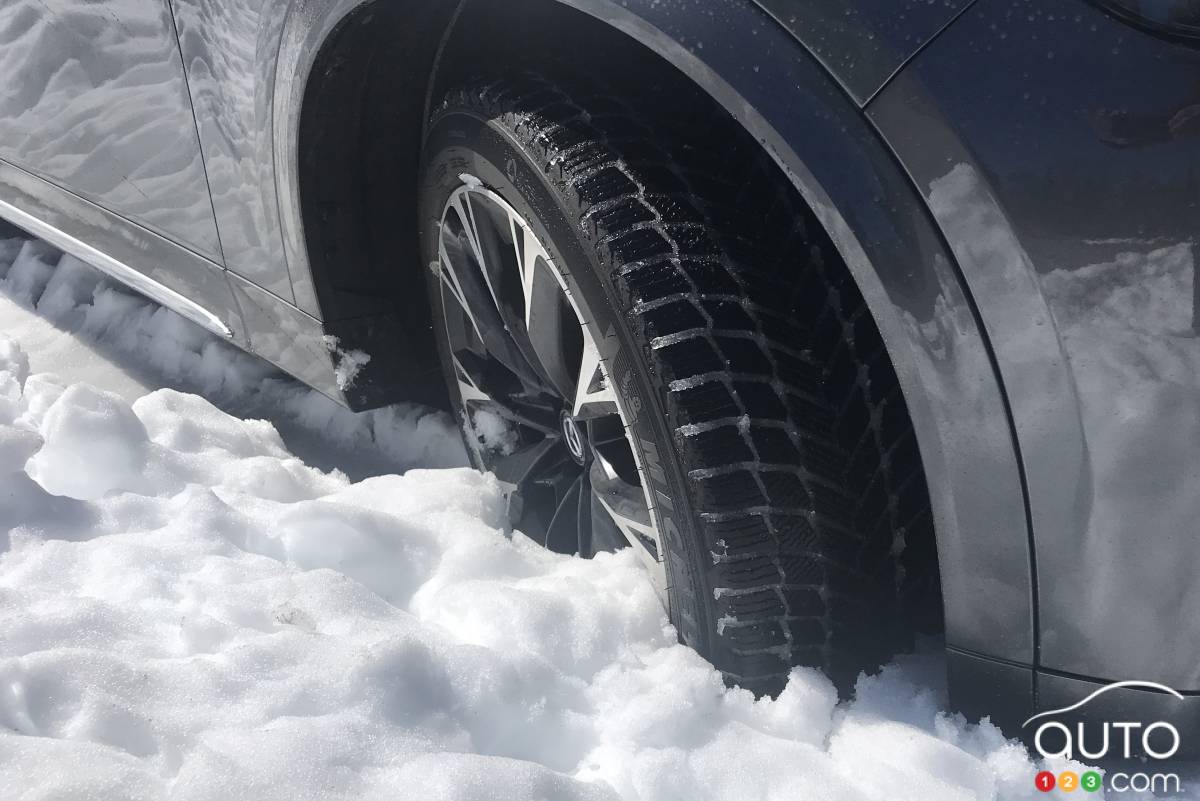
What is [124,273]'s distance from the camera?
250 centimetres

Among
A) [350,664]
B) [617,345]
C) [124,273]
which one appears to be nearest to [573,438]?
[617,345]

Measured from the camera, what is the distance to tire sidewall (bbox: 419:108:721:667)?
4.58 ft

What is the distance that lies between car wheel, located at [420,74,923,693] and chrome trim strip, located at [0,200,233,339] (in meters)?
0.96

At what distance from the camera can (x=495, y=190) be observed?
65.0 inches

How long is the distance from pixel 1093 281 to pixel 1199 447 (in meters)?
0.20

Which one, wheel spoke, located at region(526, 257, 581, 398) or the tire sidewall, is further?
wheel spoke, located at region(526, 257, 581, 398)

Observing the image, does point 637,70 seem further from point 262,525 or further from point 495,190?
point 262,525

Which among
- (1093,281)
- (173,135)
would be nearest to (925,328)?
(1093,281)

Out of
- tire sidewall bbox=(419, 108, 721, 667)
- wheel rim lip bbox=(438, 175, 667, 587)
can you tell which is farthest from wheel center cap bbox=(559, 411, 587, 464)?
tire sidewall bbox=(419, 108, 721, 667)

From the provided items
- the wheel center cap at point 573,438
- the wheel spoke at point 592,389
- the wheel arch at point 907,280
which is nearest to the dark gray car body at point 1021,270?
the wheel arch at point 907,280

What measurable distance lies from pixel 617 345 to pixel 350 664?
549 millimetres

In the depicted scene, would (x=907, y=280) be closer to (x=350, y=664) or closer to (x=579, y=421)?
(x=579, y=421)

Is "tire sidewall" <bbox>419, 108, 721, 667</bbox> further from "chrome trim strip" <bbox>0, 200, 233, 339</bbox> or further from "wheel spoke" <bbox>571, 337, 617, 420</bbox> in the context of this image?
"chrome trim strip" <bbox>0, 200, 233, 339</bbox>

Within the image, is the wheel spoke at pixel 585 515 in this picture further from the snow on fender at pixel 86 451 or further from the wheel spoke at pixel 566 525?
the snow on fender at pixel 86 451
